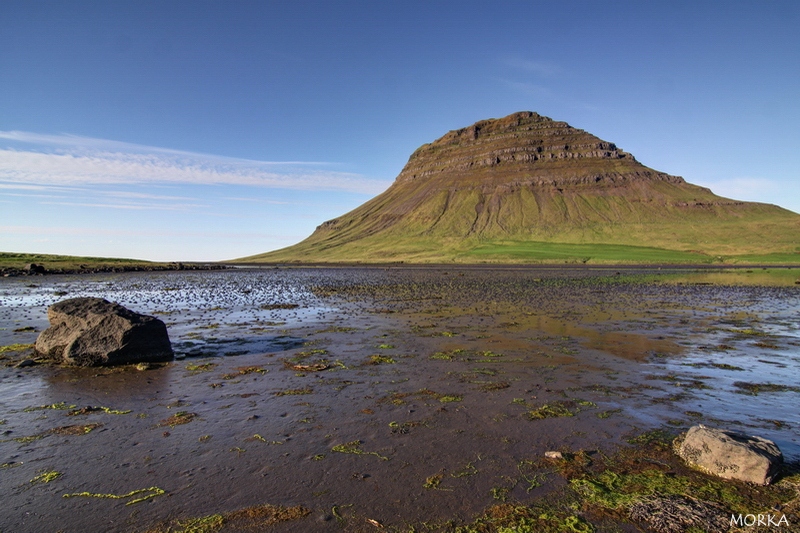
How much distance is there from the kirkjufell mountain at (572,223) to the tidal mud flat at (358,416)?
8396 cm

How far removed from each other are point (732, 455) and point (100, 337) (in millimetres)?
17407

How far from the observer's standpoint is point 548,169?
193875 mm

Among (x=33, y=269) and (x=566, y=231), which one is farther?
(x=566, y=231)

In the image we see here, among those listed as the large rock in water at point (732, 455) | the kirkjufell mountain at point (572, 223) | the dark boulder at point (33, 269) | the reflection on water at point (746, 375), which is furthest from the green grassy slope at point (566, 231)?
the large rock in water at point (732, 455)

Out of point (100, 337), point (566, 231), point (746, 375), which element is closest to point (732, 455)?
point (746, 375)

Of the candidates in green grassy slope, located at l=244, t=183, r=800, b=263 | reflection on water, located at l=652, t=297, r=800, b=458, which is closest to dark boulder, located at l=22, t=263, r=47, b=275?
green grassy slope, located at l=244, t=183, r=800, b=263

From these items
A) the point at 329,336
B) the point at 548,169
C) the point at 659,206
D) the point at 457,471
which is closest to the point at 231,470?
the point at 457,471

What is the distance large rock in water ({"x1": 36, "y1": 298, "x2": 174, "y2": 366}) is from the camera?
14250mm

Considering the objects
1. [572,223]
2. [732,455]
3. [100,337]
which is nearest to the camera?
[732,455]

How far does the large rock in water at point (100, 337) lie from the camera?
46.8 ft

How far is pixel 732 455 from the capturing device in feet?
23.4

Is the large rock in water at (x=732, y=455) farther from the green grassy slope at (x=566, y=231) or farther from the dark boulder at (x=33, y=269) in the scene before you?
the green grassy slope at (x=566, y=231)

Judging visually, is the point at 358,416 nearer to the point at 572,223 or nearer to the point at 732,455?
the point at 732,455

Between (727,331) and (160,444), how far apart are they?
23237 mm
